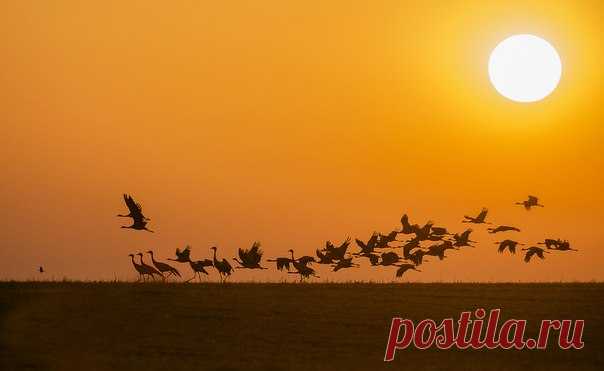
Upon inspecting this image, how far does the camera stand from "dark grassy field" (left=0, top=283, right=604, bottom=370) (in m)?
29.6

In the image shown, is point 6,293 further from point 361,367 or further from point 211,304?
point 361,367

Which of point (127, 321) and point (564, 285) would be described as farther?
point (564, 285)

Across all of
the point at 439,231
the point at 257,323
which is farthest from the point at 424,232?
the point at 257,323

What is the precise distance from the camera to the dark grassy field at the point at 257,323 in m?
29.6

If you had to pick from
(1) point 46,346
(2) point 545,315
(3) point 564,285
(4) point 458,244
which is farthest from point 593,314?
(1) point 46,346

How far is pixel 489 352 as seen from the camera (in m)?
31.7

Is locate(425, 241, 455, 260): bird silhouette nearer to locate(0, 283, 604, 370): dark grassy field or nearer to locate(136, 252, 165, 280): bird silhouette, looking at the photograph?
locate(0, 283, 604, 370): dark grassy field

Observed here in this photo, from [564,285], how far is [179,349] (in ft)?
52.8

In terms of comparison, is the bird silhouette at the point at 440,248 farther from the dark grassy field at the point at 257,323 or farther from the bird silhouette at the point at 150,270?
the bird silhouette at the point at 150,270

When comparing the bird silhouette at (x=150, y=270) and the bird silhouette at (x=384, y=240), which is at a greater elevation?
the bird silhouette at (x=384, y=240)

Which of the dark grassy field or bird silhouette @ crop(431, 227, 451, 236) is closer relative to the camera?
the dark grassy field

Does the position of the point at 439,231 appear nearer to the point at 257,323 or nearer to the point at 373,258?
the point at 373,258

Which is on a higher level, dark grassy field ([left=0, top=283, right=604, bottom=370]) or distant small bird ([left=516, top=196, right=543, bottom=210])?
distant small bird ([left=516, top=196, right=543, bottom=210])

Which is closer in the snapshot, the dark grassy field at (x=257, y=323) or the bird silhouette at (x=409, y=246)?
the dark grassy field at (x=257, y=323)
